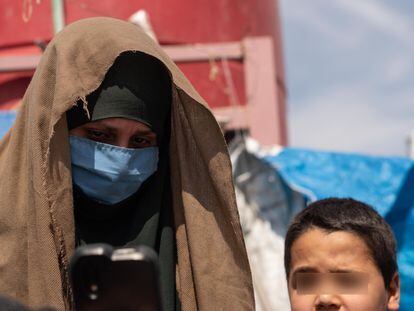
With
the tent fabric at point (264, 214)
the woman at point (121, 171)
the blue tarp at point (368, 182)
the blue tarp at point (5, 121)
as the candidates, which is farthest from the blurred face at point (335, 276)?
the tent fabric at point (264, 214)

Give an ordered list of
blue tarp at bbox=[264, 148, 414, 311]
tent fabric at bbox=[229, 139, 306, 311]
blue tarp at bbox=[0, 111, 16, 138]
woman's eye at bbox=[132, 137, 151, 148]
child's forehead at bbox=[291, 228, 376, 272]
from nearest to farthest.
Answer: child's forehead at bbox=[291, 228, 376, 272] → woman's eye at bbox=[132, 137, 151, 148] → blue tarp at bbox=[0, 111, 16, 138] → blue tarp at bbox=[264, 148, 414, 311] → tent fabric at bbox=[229, 139, 306, 311]

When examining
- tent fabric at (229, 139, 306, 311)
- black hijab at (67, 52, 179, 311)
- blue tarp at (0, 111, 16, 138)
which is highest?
black hijab at (67, 52, 179, 311)

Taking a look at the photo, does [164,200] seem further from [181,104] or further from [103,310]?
[103,310]

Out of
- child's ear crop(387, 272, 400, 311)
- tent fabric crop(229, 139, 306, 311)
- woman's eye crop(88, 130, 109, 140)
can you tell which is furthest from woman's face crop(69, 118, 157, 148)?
tent fabric crop(229, 139, 306, 311)

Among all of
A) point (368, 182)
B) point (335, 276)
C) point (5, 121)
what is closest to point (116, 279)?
point (335, 276)

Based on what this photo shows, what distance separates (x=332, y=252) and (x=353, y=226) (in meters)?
0.11

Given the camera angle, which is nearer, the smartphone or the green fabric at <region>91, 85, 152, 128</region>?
the smartphone

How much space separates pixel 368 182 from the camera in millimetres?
4039

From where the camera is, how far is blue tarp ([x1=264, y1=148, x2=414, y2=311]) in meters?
3.93

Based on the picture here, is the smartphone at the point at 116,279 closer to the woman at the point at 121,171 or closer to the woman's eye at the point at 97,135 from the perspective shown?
the woman at the point at 121,171

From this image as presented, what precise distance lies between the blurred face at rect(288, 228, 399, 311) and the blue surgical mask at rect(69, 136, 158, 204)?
0.46 meters

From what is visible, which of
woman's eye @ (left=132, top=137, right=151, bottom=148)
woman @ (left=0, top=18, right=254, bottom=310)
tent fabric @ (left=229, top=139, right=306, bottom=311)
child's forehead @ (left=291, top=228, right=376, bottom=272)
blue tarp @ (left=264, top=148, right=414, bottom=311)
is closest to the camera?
woman @ (left=0, top=18, right=254, bottom=310)

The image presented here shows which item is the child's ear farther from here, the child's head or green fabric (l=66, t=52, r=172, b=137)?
green fabric (l=66, t=52, r=172, b=137)

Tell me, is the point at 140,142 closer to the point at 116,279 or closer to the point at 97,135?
the point at 97,135
